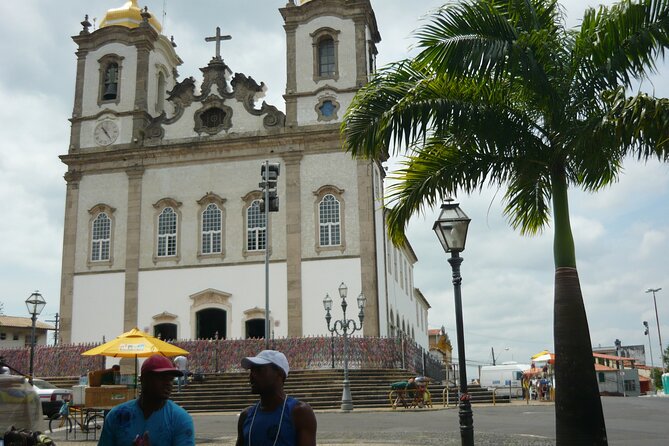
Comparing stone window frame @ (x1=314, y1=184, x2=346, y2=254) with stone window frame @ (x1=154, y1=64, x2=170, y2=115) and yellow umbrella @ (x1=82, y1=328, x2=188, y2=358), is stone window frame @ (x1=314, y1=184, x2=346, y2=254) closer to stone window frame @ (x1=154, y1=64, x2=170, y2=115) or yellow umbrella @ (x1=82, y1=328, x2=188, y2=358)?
stone window frame @ (x1=154, y1=64, x2=170, y2=115)

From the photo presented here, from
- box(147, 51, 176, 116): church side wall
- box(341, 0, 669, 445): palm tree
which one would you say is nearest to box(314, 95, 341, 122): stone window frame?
box(147, 51, 176, 116): church side wall

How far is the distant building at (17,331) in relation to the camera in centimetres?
6894

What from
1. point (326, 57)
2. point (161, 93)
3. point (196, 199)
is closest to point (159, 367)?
point (196, 199)

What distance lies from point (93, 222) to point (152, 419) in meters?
33.1

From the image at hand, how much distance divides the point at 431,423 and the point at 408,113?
8.74 metres

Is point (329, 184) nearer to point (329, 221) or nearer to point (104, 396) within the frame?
point (329, 221)

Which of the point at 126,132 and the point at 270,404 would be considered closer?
the point at 270,404

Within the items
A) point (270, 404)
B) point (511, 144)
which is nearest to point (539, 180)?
point (511, 144)

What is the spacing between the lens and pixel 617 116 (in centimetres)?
1008

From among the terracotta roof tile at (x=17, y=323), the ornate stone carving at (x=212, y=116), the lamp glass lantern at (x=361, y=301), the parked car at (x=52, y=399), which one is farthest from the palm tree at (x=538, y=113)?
the terracotta roof tile at (x=17, y=323)

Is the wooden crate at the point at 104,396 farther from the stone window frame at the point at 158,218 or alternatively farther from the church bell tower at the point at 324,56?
the church bell tower at the point at 324,56

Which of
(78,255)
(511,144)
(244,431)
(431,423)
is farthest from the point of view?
(78,255)

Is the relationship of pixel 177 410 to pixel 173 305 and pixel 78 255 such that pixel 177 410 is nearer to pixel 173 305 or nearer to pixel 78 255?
pixel 173 305

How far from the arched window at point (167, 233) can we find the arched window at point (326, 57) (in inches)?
356
